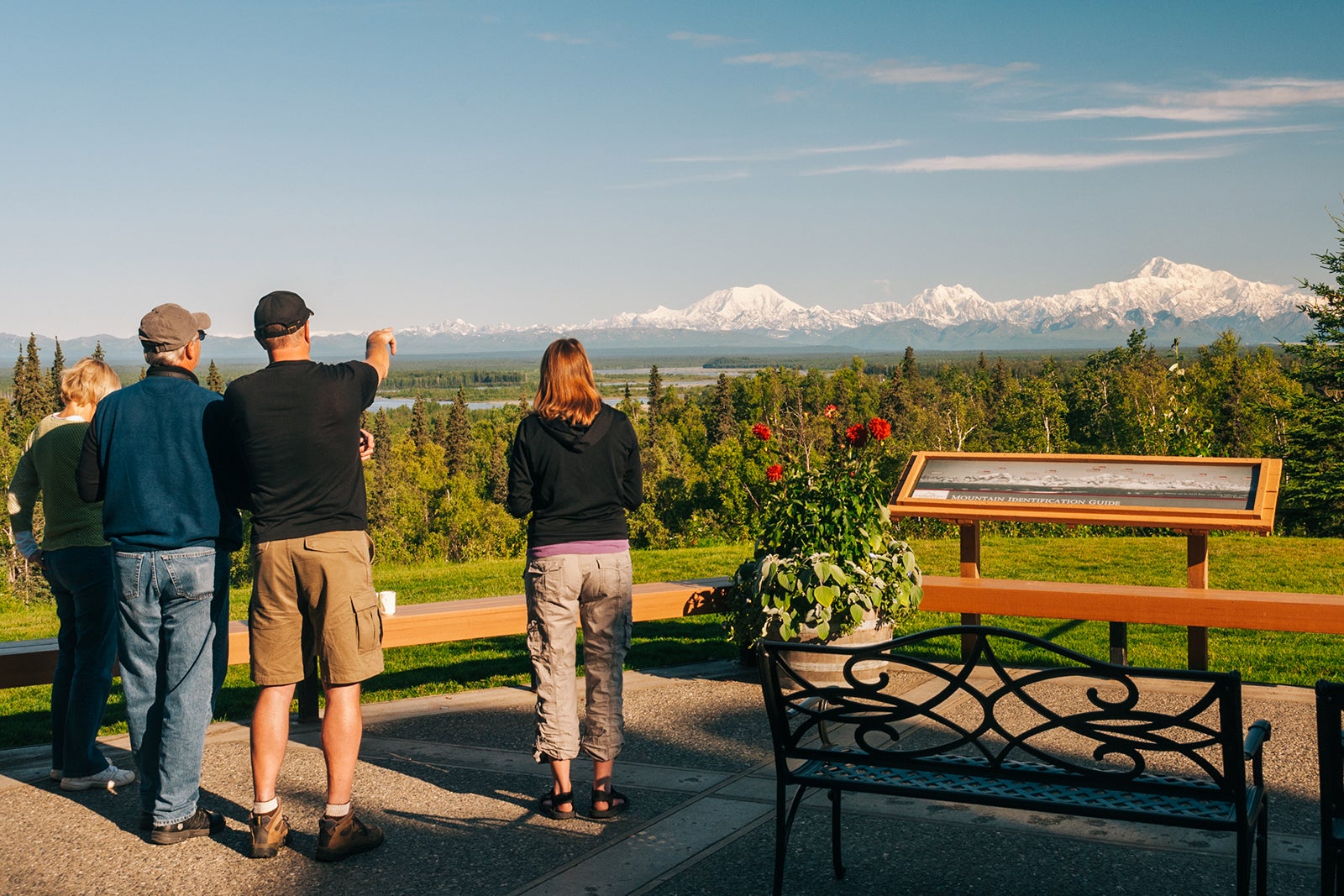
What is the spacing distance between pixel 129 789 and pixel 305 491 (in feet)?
6.20

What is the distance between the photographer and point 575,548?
429 centimetres

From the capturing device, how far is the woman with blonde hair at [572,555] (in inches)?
168

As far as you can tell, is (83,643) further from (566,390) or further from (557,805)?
(566,390)

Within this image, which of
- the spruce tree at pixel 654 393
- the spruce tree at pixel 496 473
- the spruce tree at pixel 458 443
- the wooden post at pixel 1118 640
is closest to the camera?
the wooden post at pixel 1118 640

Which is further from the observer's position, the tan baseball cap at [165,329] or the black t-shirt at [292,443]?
the tan baseball cap at [165,329]

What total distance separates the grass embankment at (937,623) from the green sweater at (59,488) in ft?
5.75

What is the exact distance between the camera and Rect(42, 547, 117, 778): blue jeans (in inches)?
182

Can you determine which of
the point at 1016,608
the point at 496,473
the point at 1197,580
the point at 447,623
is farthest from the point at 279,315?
the point at 496,473

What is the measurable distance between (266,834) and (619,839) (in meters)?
1.23

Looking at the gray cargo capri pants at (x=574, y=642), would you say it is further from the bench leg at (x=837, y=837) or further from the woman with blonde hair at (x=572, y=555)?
the bench leg at (x=837, y=837)

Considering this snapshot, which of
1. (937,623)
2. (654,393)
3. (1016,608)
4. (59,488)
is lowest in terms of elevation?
(654,393)

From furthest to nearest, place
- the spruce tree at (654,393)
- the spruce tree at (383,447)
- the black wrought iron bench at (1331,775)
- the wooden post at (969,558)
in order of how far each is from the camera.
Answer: the spruce tree at (654,393), the spruce tree at (383,447), the wooden post at (969,558), the black wrought iron bench at (1331,775)

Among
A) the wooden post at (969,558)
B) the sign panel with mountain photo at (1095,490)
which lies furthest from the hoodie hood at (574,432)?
the wooden post at (969,558)

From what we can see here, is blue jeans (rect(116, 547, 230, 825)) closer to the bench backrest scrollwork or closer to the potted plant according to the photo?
the bench backrest scrollwork
